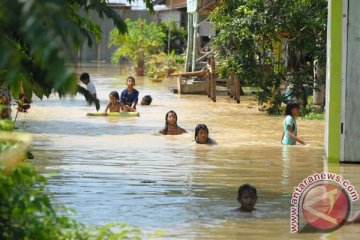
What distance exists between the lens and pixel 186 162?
47.4 ft

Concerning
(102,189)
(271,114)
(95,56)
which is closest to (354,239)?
(102,189)

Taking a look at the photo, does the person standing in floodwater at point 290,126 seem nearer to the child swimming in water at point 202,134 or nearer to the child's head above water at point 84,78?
the child swimming in water at point 202,134

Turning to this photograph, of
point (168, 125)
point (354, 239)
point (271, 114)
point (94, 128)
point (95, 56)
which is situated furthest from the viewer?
point (95, 56)

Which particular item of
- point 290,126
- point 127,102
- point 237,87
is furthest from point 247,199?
point 237,87

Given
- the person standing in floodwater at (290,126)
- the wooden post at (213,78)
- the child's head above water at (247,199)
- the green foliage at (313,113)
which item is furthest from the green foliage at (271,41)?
the child's head above water at (247,199)

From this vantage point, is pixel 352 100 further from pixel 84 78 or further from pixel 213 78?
pixel 213 78

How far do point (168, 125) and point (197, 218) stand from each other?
8.57 meters

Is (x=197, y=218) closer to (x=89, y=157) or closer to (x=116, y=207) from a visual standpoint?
(x=116, y=207)

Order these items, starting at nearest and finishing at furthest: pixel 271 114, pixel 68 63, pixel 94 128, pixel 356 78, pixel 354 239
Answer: pixel 68 63
pixel 354 239
pixel 356 78
pixel 94 128
pixel 271 114

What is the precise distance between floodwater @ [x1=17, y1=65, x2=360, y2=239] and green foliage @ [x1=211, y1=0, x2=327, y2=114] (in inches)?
40.3
